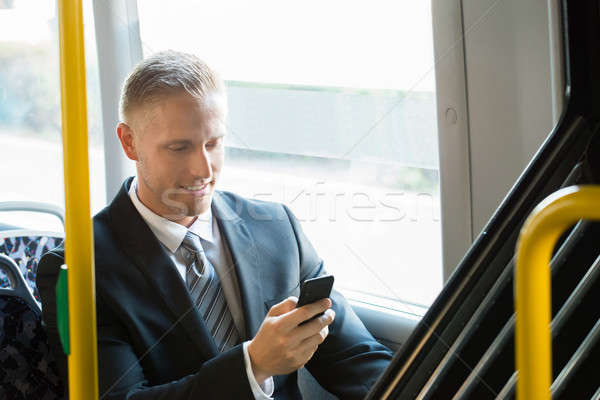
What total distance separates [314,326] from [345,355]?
0.28m

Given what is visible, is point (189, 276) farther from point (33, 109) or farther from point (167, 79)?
point (33, 109)

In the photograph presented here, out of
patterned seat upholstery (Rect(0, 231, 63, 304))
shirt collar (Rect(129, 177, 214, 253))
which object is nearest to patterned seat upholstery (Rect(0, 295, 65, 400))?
patterned seat upholstery (Rect(0, 231, 63, 304))

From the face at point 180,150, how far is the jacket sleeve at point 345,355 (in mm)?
232

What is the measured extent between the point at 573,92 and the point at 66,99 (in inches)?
27.2

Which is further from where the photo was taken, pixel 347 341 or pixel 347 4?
pixel 347 4

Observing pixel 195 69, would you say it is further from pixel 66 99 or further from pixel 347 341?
pixel 347 341

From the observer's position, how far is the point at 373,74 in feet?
4.98

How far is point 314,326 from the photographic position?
3.43 ft

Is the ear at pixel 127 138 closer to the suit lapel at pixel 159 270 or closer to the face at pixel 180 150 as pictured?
the face at pixel 180 150

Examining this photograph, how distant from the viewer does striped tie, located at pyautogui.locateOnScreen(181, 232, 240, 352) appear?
1.25m

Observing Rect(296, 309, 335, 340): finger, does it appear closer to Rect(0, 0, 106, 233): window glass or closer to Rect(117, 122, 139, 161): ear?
Rect(117, 122, 139, 161): ear

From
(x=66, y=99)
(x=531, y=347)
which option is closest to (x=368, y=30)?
(x=66, y=99)

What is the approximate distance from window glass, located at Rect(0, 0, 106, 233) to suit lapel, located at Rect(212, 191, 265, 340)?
0.93 m

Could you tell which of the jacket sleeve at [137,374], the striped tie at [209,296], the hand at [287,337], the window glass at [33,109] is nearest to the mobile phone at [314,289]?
the hand at [287,337]
